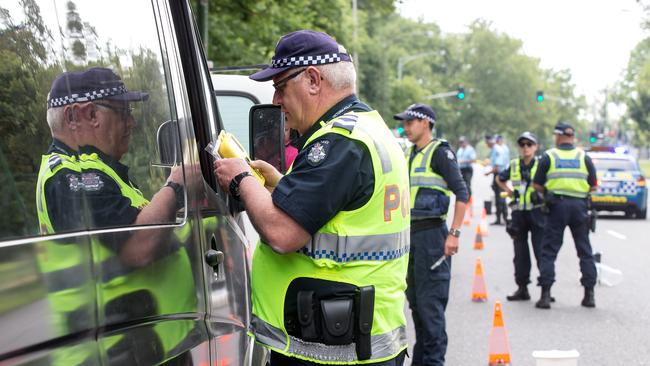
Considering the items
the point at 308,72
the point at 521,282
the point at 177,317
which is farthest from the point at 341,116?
the point at 521,282

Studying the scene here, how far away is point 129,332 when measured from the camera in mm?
2004

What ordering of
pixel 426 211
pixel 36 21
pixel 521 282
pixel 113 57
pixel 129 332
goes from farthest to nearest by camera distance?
pixel 521 282, pixel 426 211, pixel 113 57, pixel 129 332, pixel 36 21

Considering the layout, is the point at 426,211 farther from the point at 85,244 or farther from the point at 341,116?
the point at 85,244

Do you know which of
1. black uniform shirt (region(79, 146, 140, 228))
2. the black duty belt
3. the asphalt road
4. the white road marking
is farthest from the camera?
the white road marking

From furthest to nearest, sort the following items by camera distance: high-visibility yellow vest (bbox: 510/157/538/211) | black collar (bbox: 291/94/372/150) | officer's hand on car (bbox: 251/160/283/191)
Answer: high-visibility yellow vest (bbox: 510/157/538/211), officer's hand on car (bbox: 251/160/283/191), black collar (bbox: 291/94/372/150)

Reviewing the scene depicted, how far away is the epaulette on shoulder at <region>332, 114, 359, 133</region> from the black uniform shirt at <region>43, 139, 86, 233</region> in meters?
1.05

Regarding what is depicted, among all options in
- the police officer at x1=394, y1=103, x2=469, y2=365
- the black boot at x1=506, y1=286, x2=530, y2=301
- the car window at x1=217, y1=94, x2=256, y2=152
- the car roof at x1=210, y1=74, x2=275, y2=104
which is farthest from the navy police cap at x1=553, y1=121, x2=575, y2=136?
the car window at x1=217, y1=94, x2=256, y2=152

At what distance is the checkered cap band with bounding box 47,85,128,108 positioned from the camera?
1838 millimetres

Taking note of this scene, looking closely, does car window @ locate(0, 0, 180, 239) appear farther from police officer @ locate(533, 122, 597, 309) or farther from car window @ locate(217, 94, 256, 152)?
police officer @ locate(533, 122, 597, 309)

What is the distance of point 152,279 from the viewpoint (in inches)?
85.6

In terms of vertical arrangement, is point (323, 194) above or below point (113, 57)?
below

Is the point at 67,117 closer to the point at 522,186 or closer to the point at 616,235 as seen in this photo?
the point at 522,186

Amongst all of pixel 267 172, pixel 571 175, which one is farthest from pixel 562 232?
pixel 267 172

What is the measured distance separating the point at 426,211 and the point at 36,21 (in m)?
4.94
